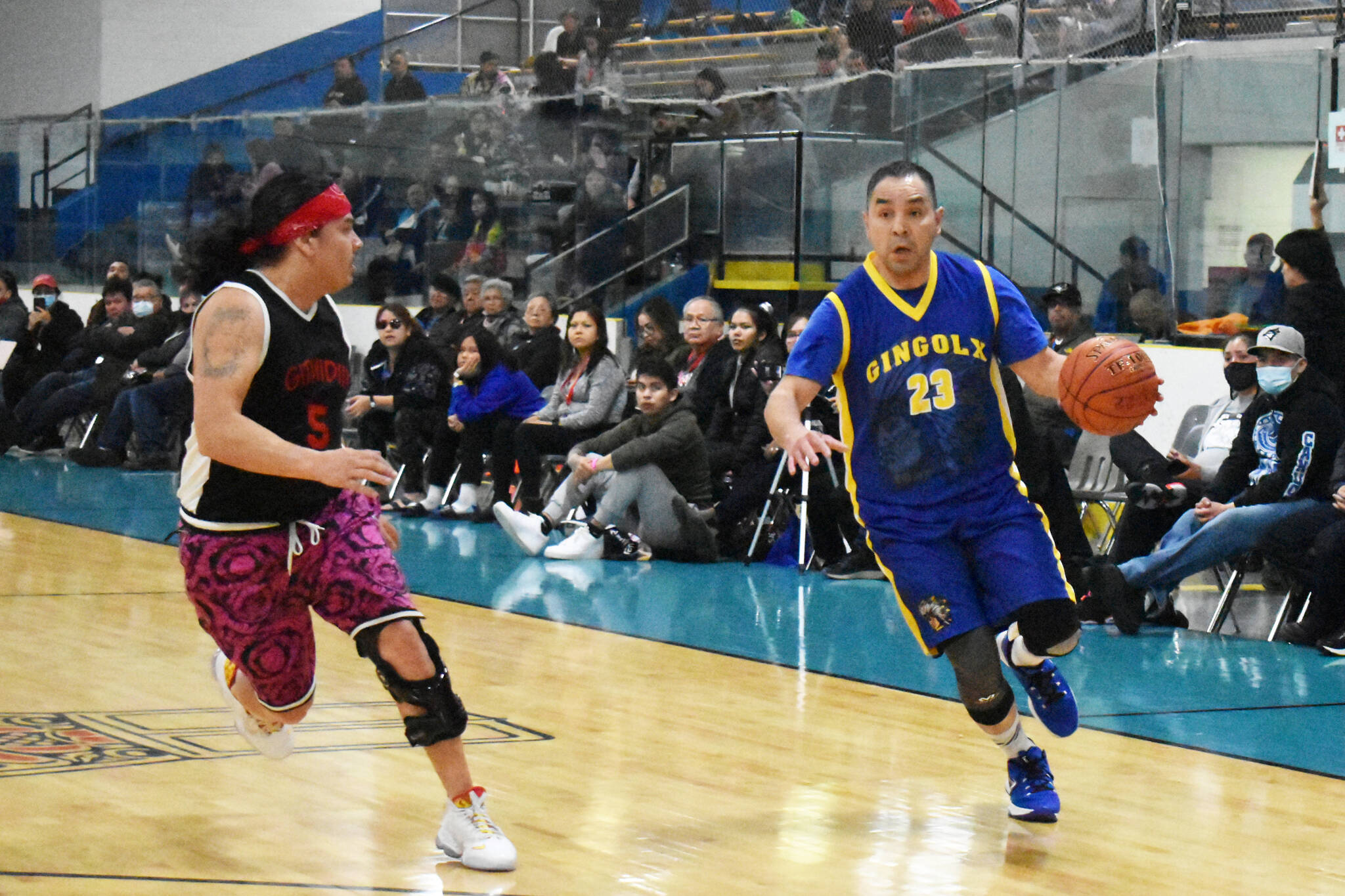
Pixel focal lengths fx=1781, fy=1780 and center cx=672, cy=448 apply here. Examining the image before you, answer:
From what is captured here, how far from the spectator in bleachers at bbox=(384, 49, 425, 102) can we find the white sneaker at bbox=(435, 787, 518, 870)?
590 inches

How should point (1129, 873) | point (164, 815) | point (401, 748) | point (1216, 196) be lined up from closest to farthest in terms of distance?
1. point (1129, 873)
2. point (164, 815)
3. point (401, 748)
4. point (1216, 196)

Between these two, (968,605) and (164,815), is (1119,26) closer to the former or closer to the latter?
(968,605)

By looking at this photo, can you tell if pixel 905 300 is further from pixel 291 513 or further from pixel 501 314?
pixel 501 314

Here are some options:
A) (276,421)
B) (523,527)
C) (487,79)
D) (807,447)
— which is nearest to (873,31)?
(487,79)

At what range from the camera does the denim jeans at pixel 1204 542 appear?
7574mm

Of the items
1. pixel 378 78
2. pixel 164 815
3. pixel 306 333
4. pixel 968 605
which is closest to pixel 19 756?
pixel 164 815

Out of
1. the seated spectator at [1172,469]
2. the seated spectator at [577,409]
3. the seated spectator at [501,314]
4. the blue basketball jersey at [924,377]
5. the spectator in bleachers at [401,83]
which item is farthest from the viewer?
the spectator in bleachers at [401,83]

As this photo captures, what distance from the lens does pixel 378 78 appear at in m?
19.8

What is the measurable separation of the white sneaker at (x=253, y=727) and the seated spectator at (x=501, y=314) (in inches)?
334

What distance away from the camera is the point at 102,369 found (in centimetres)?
1534

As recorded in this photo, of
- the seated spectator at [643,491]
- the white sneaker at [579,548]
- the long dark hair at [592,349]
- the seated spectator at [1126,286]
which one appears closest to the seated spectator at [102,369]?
the long dark hair at [592,349]

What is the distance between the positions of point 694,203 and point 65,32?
41.8 ft

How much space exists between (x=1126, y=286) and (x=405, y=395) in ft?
16.0

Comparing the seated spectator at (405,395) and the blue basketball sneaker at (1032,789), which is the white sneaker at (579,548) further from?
the blue basketball sneaker at (1032,789)
